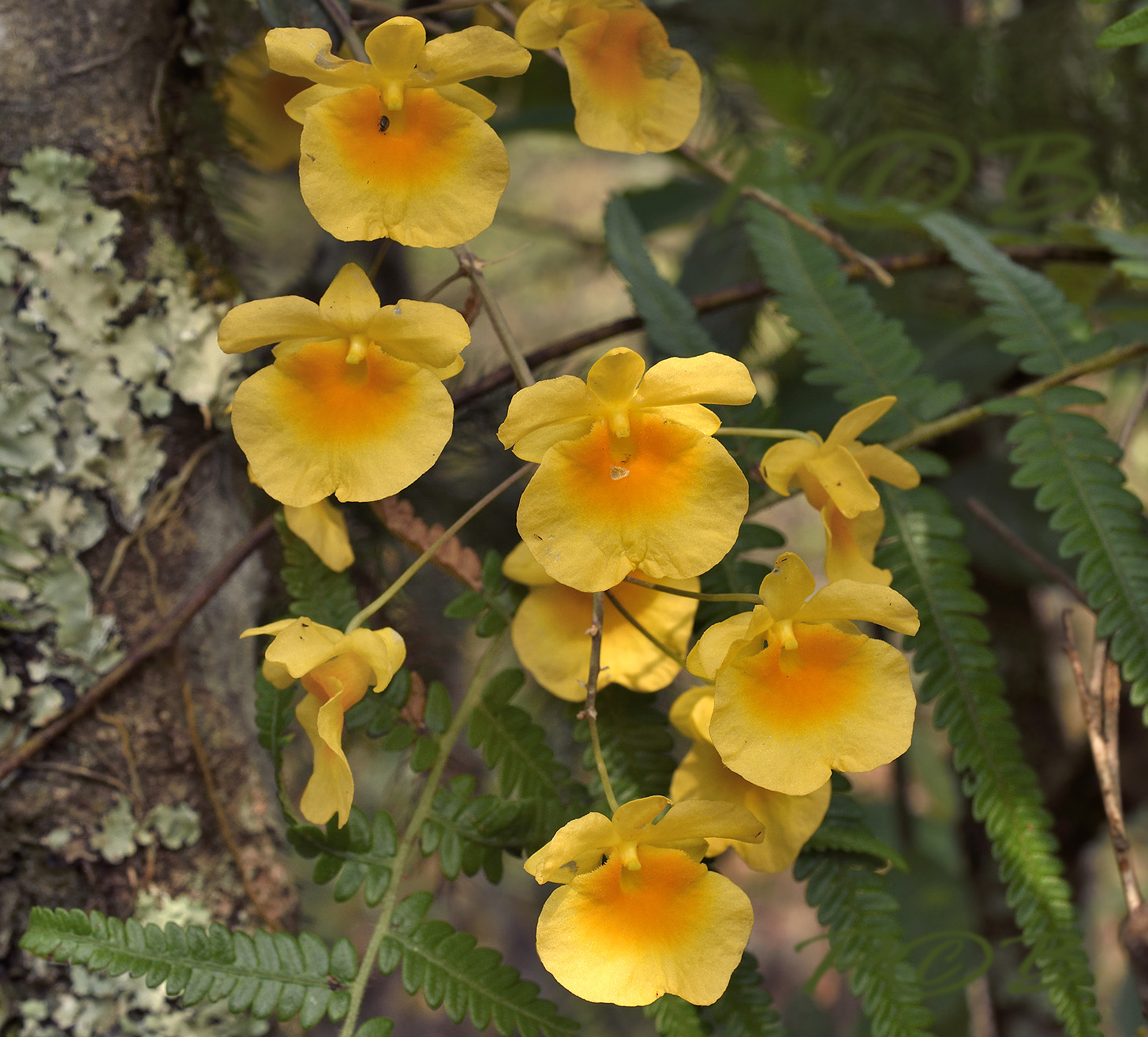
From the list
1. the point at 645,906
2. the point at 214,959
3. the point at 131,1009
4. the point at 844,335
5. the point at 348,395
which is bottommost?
the point at 131,1009

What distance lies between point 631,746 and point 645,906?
16 centimetres

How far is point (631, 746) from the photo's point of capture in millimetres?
684

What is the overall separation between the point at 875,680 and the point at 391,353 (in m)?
0.37

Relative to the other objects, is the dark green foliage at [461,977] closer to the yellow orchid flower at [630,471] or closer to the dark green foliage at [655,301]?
the yellow orchid flower at [630,471]

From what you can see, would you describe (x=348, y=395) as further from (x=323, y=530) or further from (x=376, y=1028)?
(x=376, y=1028)

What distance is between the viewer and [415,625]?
3.57 ft

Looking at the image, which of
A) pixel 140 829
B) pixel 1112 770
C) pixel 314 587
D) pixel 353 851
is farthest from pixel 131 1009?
pixel 1112 770

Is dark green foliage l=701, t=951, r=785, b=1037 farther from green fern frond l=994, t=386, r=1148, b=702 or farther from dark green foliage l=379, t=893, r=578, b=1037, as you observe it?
green fern frond l=994, t=386, r=1148, b=702

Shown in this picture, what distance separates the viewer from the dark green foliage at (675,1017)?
Result: 61 cm

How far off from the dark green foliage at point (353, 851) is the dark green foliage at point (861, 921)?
0.31 meters

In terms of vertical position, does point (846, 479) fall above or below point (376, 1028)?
above

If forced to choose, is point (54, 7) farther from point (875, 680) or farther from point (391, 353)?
point (875, 680)

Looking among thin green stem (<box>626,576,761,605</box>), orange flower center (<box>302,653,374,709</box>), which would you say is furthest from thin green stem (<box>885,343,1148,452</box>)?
orange flower center (<box>302,653,374,709</box>)

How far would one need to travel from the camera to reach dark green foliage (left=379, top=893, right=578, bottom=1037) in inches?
24.3
